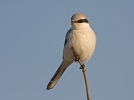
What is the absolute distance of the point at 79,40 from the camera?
3.89 m

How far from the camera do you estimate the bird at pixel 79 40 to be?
3906 millimetres

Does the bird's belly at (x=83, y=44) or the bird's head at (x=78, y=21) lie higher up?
the bird's head at (x=78, y=21)

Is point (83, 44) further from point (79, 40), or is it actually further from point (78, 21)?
point (78, 21)

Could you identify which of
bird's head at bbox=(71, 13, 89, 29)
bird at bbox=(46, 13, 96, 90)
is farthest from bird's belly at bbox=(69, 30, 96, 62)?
bird's head at bbox=(71, 13, 89, 29)

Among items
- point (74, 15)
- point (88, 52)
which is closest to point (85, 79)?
point (74, 15)

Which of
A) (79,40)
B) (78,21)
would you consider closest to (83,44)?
(79,40)

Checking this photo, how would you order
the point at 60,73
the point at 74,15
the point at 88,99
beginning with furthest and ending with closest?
1. the point at 60,73
2. the point at 74,15
3. the point at 88,99

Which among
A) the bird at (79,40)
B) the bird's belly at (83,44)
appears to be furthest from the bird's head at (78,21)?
the bird's belly at (83,44)

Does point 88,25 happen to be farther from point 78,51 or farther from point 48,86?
point 48,86

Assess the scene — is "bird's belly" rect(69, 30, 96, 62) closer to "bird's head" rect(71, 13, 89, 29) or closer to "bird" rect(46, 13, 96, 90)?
"bird" rect(46, 13, 96, 90)

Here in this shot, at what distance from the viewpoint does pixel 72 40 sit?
154 inches

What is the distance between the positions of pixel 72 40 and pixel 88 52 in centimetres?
42

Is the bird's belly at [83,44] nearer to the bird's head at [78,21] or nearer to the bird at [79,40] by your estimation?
the bird at [79,40]

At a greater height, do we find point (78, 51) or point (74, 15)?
point (74, 15)
